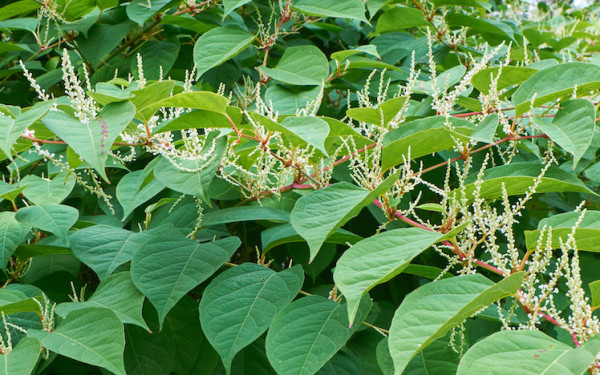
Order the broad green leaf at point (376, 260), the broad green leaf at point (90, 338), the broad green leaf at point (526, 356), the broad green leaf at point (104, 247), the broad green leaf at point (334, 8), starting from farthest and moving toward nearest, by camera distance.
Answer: the broad green leaf at point (334, 8)
the broad green leaf at point (104, 247)
the broad green leaf at point (90, 338)
the broad green leaf at point (376, 260)
the broad green leaf at point (526, 356)

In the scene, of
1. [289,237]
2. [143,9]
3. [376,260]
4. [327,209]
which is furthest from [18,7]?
[376,260]

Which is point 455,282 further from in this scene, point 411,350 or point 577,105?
point 577,105

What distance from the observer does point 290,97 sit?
1.76 m

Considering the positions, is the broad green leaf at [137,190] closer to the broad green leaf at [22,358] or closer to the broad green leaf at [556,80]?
the broad green leaf at [22,358]

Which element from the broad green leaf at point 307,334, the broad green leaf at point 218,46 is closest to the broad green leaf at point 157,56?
the broad green leaf at point 218,46

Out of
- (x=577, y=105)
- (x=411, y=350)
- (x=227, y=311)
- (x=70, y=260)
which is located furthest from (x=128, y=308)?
(x=577, y=105)

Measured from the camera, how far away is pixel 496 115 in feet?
4.14

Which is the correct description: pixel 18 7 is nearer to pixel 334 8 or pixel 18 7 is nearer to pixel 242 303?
pixel 334 8

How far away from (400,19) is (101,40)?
41.3 inches

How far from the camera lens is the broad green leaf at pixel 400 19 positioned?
2.06m

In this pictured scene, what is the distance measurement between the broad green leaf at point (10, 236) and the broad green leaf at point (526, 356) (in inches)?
37.2

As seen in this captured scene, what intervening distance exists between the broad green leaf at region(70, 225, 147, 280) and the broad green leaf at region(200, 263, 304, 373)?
213 millimetres

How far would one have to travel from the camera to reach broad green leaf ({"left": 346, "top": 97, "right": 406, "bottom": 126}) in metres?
1.30

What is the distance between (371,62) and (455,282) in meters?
1.07
